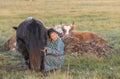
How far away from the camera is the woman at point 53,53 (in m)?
7.71

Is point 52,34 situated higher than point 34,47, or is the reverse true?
point 52,34

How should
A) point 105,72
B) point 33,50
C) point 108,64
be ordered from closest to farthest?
point 33,50, point 105,72, point 108,64

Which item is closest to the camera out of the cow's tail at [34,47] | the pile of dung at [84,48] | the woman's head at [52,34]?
the cow's tail at [34,47]

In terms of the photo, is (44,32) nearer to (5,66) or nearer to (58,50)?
(58,50)

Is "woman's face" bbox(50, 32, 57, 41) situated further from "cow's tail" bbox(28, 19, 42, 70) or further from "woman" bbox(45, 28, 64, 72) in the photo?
"cow's tail" bbox(28, 19, 42, 70)

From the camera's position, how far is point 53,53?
7867mm

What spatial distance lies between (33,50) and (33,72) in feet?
1.69

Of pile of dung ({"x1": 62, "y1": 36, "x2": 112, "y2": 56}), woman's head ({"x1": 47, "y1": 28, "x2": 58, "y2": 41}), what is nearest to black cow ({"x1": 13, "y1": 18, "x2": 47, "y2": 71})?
woman's head ({"x1": 47, "y1": 28, "x2": 58, "y2": 41})

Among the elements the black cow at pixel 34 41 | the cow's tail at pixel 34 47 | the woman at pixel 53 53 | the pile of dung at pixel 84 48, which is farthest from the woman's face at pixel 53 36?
the pile of dung at pixel 84 48

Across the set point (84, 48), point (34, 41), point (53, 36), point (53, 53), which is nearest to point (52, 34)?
point (53, 36)

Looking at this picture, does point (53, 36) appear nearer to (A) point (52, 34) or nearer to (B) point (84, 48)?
(A) point (52, 34)

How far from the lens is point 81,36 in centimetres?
1305

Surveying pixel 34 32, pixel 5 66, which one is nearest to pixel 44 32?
pixel 34 32

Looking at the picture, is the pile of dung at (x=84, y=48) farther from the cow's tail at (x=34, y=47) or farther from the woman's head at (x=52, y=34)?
the cow's tail at (x=34, y=47)
